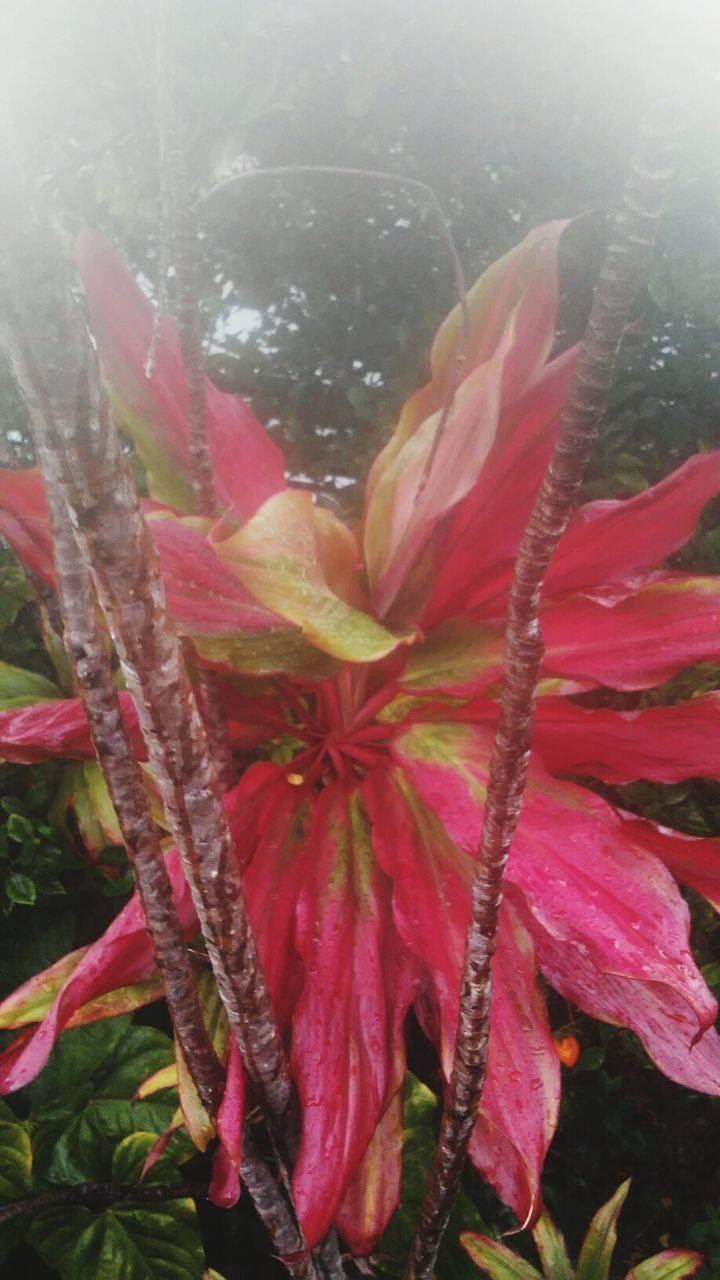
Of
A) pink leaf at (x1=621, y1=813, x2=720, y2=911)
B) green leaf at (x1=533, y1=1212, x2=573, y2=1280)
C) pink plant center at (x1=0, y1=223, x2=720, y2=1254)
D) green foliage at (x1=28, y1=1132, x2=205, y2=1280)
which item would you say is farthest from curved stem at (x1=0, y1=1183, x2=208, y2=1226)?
pink leaf at (x1=621, y1=813, x2=720, y2=911)

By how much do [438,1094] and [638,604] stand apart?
41 centimetres

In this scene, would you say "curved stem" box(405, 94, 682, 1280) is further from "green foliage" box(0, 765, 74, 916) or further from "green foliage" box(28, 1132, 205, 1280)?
"green foliage" box(0, 765, 74, 916)

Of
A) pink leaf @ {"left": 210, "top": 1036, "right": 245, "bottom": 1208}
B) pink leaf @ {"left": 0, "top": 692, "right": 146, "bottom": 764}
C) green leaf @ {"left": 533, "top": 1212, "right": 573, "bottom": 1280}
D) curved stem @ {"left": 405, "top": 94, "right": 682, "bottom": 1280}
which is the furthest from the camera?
green leaf @ {"left": 533, "top": 1212, "right": 573, "bottom": 1280}

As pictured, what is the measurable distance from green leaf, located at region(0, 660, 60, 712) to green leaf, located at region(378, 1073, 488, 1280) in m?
0.38

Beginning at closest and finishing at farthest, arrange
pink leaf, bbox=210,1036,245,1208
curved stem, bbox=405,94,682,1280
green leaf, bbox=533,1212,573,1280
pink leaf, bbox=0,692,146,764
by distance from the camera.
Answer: curved stem, bbox=405,94,682,1280 → pink leaf, bbox=210,1036,245,1208 → pink leaf, bbox=0,692,146,764 → green leaf, bbox=533,1212,573,1280

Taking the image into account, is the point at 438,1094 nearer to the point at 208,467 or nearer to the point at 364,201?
the point at 208,467

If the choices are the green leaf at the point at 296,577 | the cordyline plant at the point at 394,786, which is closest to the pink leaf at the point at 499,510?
the cordyline plant at the point at 394,786

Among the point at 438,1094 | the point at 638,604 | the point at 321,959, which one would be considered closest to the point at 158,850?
the point at 321,959

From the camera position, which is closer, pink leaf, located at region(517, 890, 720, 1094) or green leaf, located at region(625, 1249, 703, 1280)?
pink leaf, located at region(517, 890, 720, 1094)

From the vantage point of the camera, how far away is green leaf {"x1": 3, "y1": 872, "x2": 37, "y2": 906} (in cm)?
65

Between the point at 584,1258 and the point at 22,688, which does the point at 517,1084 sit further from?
the point at 22,688

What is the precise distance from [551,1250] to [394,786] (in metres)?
0.36

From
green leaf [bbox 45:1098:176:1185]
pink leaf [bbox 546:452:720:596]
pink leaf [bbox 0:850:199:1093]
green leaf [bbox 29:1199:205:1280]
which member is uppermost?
pink leaf [bbox 546:452:720:596]

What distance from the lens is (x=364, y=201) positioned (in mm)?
646
